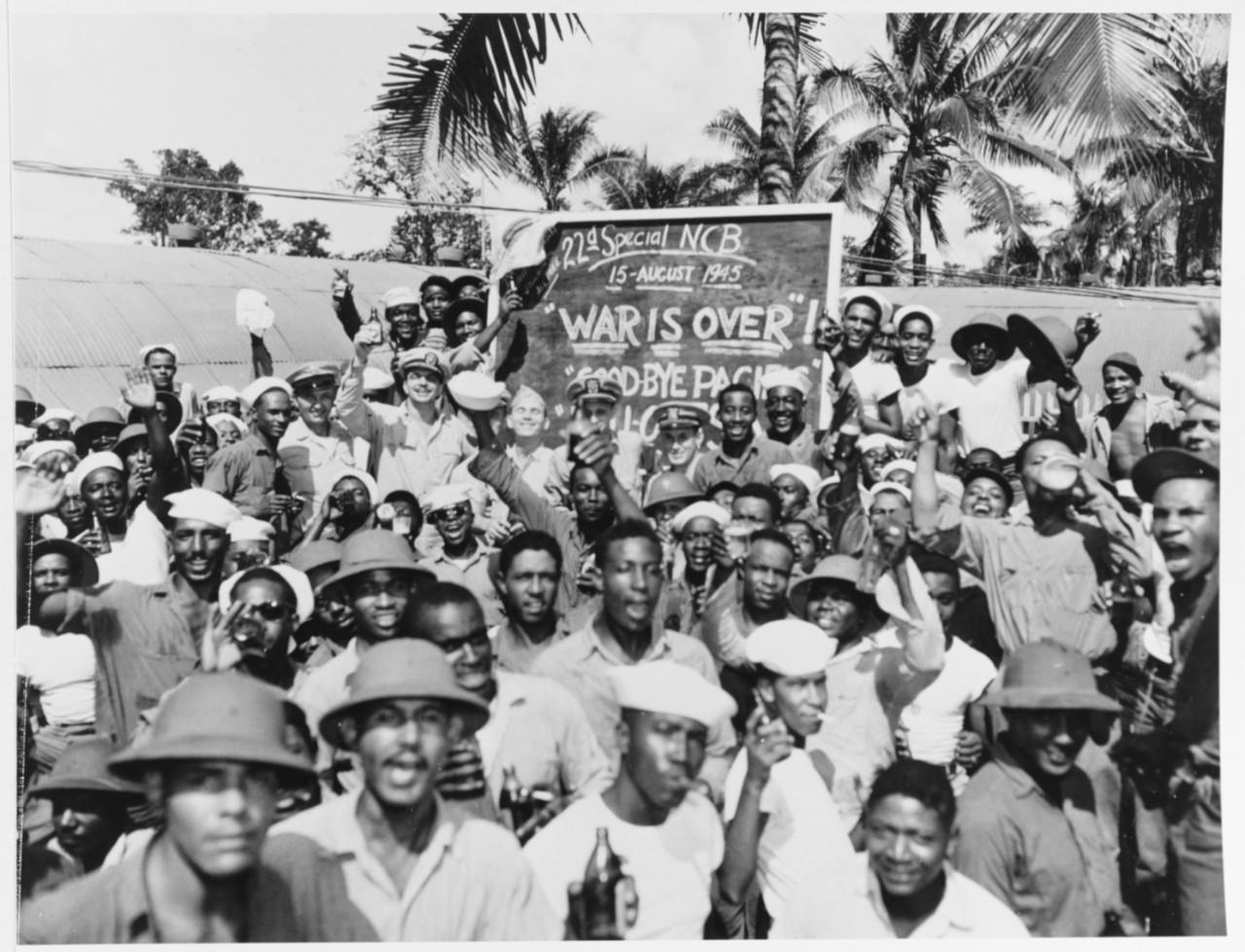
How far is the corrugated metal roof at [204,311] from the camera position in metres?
7.34

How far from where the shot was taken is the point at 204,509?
5062mm

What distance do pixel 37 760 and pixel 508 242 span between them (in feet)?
11.4

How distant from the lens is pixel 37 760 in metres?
4.89

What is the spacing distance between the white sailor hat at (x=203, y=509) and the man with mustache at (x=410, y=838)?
1.42 m

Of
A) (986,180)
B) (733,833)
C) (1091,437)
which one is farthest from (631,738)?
(986,180)

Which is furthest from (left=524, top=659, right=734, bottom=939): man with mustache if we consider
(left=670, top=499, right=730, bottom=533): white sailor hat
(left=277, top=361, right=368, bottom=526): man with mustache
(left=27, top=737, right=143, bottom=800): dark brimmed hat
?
(left=277, top=361, right=368, bottom=526): man with mustache

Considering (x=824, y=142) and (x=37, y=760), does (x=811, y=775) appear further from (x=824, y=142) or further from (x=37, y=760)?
(x=824, y=142)

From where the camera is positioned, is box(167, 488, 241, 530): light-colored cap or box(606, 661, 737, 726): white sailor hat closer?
box(606, 661, 737, 726): white sailor hat

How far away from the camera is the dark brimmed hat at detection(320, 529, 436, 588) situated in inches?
185

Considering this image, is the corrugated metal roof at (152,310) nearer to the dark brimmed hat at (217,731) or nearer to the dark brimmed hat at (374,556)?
the dark brimmed hat at (374,556)

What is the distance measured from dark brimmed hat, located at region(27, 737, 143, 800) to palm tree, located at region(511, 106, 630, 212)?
382cm

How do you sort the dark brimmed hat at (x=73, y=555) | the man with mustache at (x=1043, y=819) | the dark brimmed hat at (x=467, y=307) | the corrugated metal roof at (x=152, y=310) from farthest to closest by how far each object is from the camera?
the corrugated metal roof at (x=152, y=310)
the dark brimmed hat at (x=467, y=307)
the dark brimmed hat at (x=73, y=555)
the man with mustache at (x=1043, y=819)

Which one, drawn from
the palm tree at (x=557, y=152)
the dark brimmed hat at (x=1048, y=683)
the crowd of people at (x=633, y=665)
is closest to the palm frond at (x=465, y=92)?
the palm tree at (x=557, y=152)

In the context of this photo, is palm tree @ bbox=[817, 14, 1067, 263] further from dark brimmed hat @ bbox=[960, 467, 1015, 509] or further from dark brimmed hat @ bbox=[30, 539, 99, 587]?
dark brimmed hat @ bbox=[30, 539, 99, 587]
